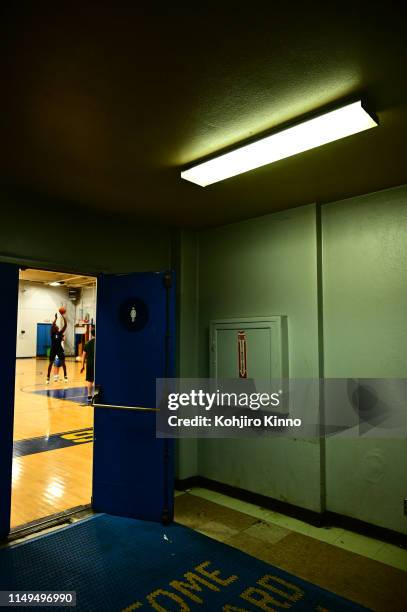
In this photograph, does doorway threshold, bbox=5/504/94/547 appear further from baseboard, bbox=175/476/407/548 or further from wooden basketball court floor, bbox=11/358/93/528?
baseboard, bbox=175/476/407/548

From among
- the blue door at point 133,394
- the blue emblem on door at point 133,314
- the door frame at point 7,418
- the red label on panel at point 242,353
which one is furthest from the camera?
the red label on panel at point 242,353

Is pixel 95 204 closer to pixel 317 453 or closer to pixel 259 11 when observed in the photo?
pixel 259 11

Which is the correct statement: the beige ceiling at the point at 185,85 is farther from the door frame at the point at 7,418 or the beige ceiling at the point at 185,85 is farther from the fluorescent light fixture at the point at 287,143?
the door frame at the point at 7,418

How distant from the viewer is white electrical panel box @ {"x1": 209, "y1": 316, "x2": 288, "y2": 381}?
3510mm

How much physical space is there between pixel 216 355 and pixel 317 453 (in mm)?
1289

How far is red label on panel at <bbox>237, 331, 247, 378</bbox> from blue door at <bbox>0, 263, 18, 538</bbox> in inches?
76.9

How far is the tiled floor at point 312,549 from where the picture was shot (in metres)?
2.44

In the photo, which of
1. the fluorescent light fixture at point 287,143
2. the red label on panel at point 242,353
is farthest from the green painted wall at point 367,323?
the fluorescent light fixture at point 287,143

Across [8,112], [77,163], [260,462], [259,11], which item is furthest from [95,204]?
[260,462]

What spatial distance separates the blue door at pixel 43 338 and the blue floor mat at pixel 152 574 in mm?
16845

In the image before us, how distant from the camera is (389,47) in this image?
1.62 meters

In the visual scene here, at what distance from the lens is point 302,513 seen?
11.1 feet

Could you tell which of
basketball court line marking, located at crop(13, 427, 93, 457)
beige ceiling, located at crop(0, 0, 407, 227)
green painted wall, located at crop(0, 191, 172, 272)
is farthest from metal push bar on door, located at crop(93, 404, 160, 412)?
basketball court line marking, located at crop(13, 427, 93, 457)

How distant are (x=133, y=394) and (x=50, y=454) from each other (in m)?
2.44
